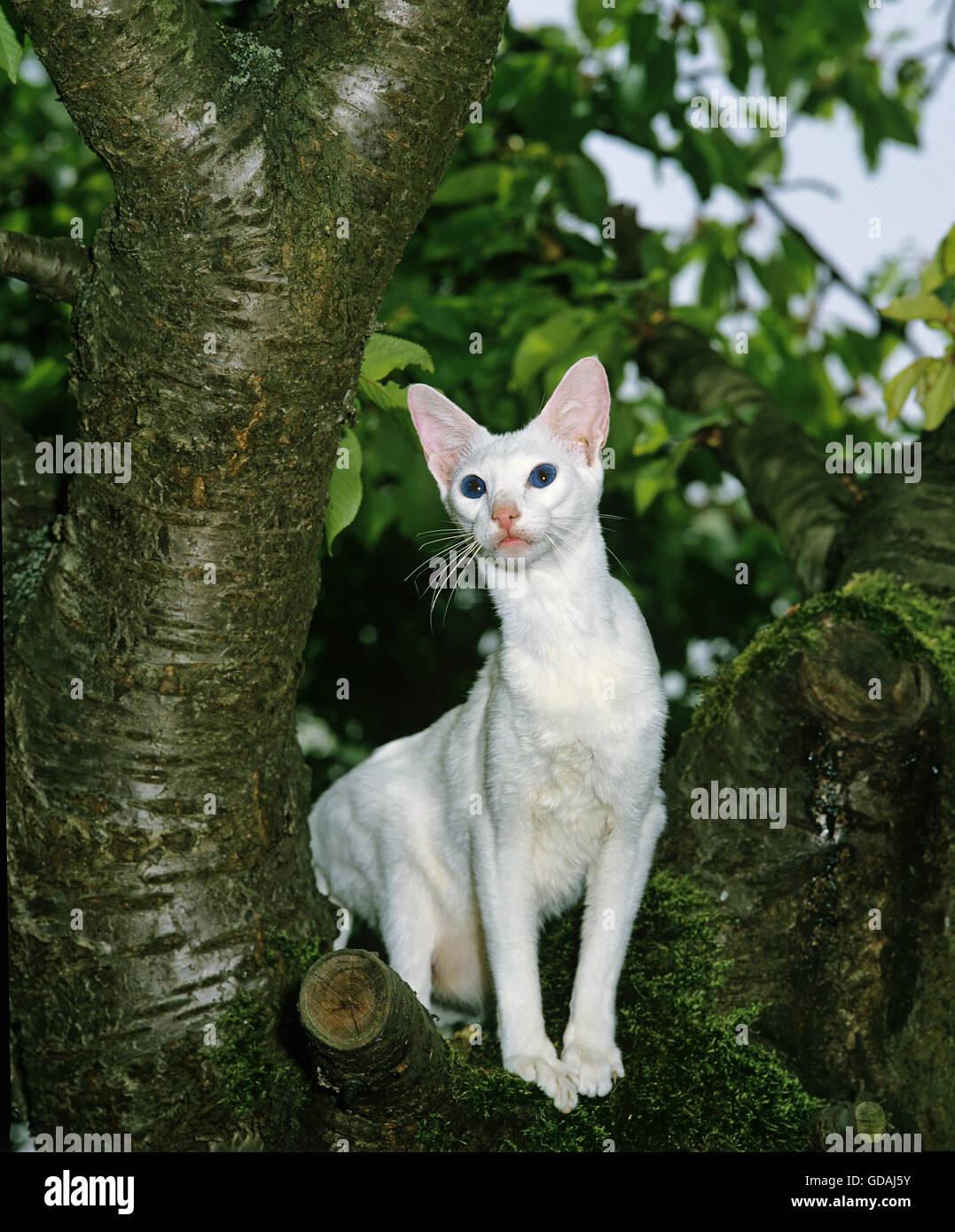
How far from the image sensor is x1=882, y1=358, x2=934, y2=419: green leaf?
3.80m

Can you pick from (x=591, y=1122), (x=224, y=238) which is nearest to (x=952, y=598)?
(x=591, y=1122)

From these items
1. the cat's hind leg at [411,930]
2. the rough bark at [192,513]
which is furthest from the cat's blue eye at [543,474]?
the cat's hind leg at [411,930]

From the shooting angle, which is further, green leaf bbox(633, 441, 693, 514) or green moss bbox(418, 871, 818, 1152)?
green leaf bbox(633, 441, 693, 514)

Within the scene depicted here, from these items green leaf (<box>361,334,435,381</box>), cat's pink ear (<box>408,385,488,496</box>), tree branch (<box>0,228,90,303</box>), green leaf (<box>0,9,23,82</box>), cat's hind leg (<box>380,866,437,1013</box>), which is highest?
green leaf (<box>0,9,23,82</box>)

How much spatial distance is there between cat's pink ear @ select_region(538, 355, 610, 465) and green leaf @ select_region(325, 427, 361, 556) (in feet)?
1.77

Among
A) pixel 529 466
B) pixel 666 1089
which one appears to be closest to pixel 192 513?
pixel 529 466

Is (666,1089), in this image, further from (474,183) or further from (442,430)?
(474,183)

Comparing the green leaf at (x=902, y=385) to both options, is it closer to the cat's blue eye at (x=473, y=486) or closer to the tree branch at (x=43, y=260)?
the cat's blue eye at (x=473, y=486)

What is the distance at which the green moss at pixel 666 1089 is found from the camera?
2.65 m

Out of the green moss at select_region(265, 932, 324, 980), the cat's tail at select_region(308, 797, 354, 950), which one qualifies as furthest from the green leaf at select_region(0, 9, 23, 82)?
the cat's tail at select_region(308, 797, 354, 950)

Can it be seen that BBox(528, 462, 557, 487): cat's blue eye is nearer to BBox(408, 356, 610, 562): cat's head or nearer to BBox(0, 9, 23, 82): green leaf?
BBox(408, 356, 610, 562): cat's head

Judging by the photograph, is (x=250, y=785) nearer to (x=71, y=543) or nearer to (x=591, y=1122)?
(x=71, y=543)

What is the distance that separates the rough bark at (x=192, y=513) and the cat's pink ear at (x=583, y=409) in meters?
0.64

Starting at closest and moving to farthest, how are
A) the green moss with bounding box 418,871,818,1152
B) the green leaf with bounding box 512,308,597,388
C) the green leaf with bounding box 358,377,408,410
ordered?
the green moss with bounding box 418,871,818,1152 → the green leaf with bounding box 358,377,408,410 → the green leaf with bounding box 512,308,597,388
